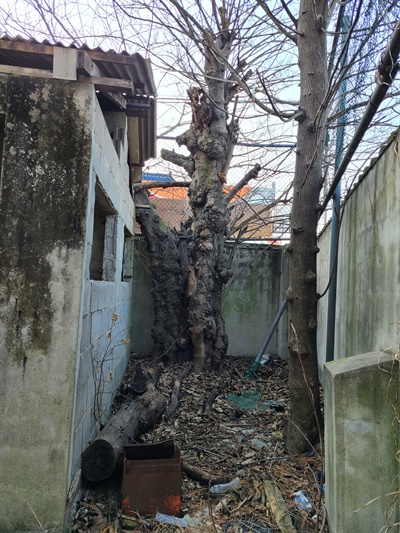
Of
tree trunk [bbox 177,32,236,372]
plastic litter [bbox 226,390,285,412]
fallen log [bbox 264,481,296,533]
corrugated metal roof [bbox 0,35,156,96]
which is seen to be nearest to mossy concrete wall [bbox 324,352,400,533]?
fallen log [bbox 264,481,296,533]

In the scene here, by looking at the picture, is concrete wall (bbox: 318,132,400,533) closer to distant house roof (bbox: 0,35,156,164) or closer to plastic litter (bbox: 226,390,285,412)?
distant house roof (bbox: 0,35,156,164)

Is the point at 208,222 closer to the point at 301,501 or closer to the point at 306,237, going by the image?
the point at 306,237

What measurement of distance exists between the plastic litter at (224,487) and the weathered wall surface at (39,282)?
4.13 ft

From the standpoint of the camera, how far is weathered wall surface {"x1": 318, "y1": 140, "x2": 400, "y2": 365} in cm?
276

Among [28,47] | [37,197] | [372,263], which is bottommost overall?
[372,263]

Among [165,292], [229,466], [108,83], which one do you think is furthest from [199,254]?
[108,83]

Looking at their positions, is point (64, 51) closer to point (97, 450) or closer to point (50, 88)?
point (50, 88)

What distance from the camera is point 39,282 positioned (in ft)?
9.60

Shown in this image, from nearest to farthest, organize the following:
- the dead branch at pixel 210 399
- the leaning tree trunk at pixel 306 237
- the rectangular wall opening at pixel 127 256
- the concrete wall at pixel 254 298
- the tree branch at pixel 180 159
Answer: the leaning tree trunk at pixel 306 237 → the dead branch at pixel 210 399 → the rectangular wall opening at pixel 127 256 → the tree branch at pixel 180 159 → the concrete wall at pixel 254 298

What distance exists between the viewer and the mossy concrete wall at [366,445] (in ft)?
7.72

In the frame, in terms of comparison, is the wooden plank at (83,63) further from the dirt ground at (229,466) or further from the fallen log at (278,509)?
the fallen log at (278,509)

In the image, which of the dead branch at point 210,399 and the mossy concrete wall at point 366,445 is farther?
the dead branch at point 210,399

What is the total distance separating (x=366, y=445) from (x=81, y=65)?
335cm

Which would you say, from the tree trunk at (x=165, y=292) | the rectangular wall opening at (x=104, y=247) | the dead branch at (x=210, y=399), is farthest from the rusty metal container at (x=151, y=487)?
the tree trunk at (x=165, y=292)
